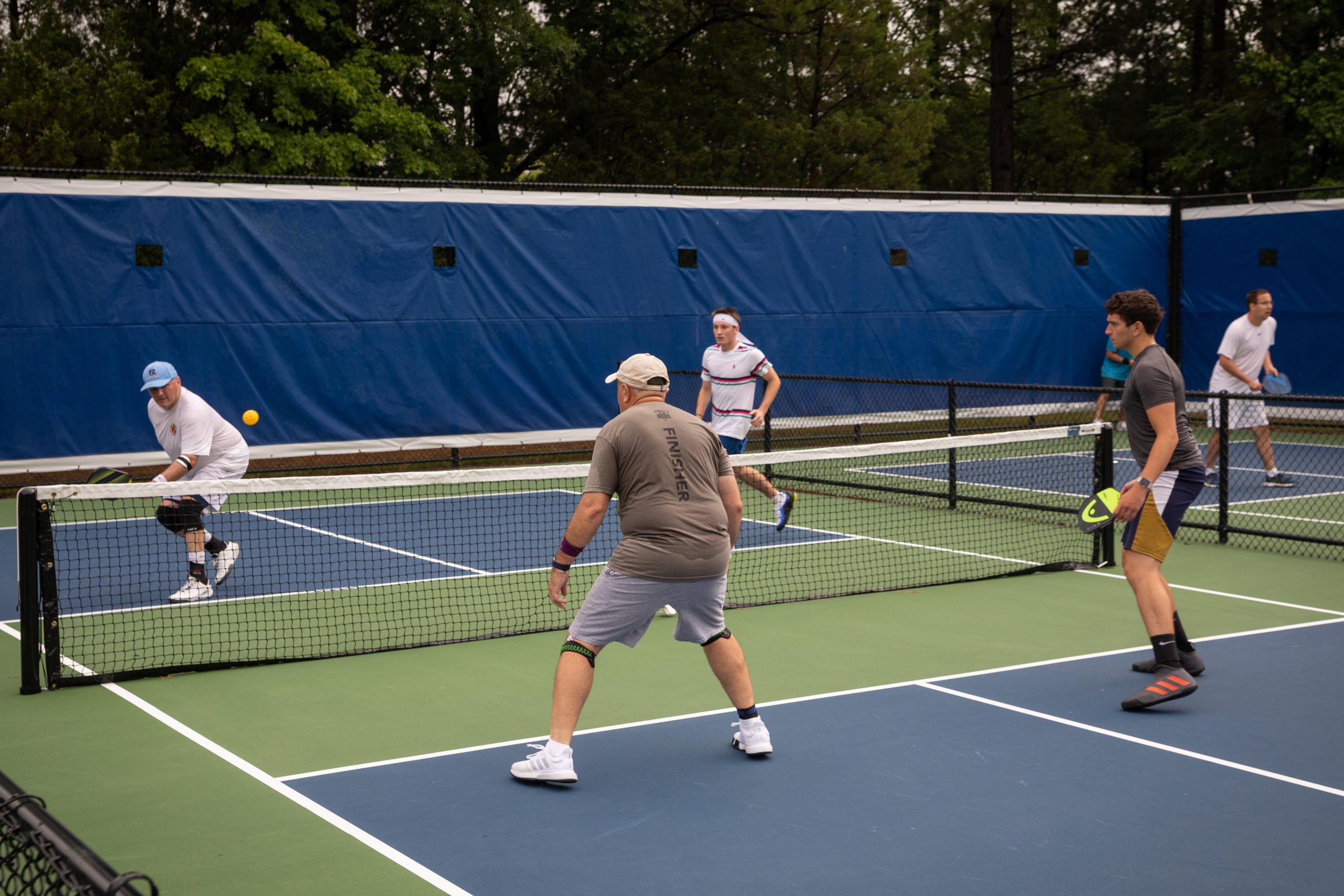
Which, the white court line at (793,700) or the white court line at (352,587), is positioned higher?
the white court line at (352,587)

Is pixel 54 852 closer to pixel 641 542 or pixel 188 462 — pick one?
pixel 641 542

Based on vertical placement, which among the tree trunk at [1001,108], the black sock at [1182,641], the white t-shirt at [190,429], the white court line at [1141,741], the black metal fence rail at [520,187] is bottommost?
the white court line at [1141,741]

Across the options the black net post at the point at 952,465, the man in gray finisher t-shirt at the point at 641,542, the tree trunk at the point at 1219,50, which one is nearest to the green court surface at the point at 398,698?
the man in gray finisher t-shirt at the point at 641,542

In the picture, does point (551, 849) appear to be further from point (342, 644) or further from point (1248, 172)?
point (1248, 172)

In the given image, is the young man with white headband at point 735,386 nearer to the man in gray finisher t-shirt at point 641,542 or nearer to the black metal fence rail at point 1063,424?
the black metal fence rail at point 1063,424

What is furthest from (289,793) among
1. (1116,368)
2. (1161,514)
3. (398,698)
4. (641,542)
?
(1116,368)

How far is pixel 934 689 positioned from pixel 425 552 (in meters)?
5.13

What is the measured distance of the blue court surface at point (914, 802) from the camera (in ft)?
14.9

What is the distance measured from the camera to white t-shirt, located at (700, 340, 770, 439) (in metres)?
11.2

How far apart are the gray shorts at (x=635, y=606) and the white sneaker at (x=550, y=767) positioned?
44 centimetres

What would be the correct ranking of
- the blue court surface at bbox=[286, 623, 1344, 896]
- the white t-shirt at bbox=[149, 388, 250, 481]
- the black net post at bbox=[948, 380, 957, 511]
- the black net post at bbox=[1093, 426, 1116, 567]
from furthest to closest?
1. the black net post at bbox=[948, 380, 957, 511]
2. the black net post at bbox=[1093, 426, 1116, 567]
3. the white t-shirt at bbox=[149, 388, 250, 481]
4. the blue court surface at bbox=[286, 623, 1344, 896]

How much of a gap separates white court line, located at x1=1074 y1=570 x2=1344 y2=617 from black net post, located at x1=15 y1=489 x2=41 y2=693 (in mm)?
6835

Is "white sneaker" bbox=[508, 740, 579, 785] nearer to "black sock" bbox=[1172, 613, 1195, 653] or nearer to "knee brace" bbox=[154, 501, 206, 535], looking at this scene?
"black sock" bbox=[1172, 613, 1195, 653]

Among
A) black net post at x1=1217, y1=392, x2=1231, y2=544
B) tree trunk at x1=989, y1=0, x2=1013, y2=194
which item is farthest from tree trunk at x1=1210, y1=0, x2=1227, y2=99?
black net post at x1=1217, y1=392, x2=1231, y2=544
